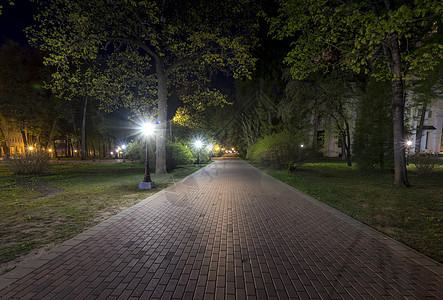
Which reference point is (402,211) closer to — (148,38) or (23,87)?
(148,38)

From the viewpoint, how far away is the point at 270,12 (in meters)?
13.9

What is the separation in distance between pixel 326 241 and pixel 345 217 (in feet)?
6.33

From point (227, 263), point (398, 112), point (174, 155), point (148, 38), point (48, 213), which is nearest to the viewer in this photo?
point (227, 263)

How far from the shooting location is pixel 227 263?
3.13 m

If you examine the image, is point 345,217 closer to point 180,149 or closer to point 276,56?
point 180,149

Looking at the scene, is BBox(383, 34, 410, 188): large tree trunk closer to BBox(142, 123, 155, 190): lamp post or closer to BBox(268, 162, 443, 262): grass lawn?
BBox(268, 162, 443, 262): grass lawn

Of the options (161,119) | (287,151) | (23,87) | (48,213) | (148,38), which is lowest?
(48,213)

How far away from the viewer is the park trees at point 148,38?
1041 centimetres

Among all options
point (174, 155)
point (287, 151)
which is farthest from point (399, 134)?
point (174, 155)

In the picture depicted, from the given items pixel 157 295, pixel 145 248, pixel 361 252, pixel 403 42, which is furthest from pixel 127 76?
pixel 403 42

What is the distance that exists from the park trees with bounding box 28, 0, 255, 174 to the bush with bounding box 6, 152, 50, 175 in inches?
254

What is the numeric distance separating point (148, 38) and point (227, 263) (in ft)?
44.0

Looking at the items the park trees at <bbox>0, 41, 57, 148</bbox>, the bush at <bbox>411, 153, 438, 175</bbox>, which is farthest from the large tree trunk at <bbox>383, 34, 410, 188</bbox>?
the park trees at <bbox>0, 41, 57, 148</bbox>

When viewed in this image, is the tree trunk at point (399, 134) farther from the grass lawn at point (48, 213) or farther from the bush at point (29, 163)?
the bush at point (29, 163)
